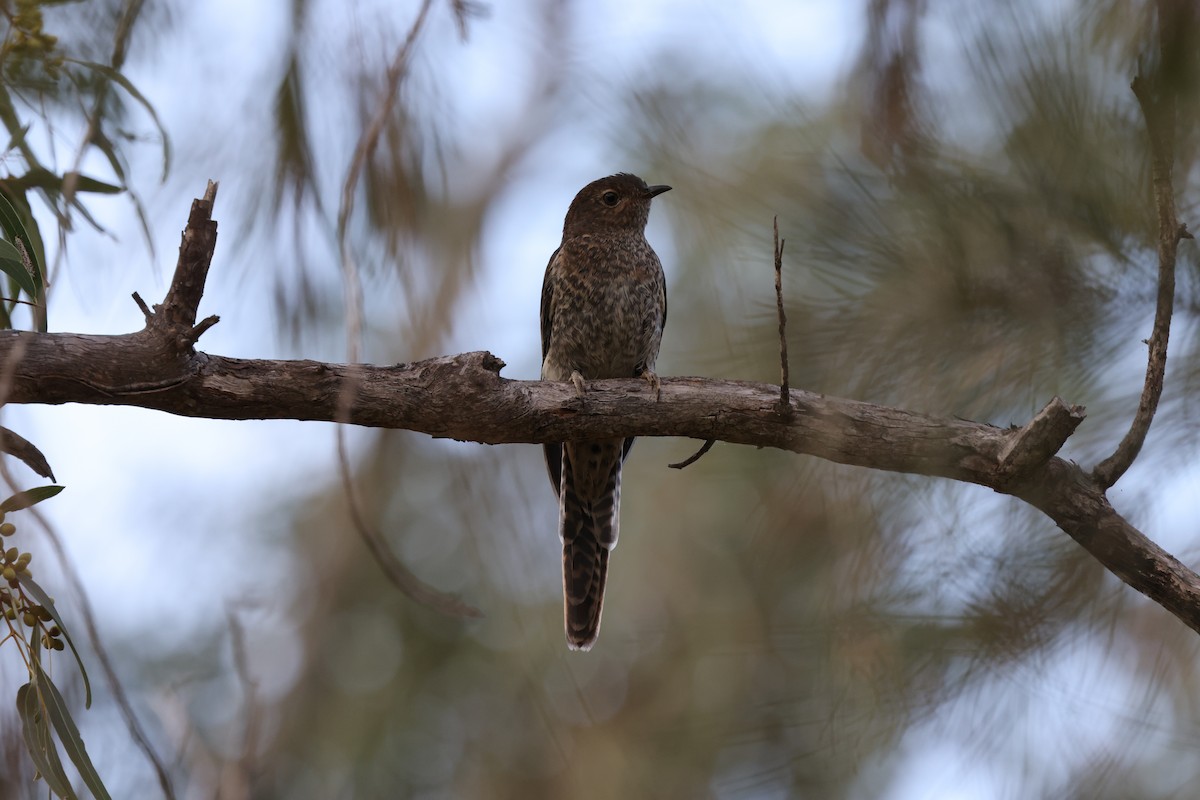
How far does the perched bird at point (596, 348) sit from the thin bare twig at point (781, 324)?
1.75 m

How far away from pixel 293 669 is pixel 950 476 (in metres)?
1.67

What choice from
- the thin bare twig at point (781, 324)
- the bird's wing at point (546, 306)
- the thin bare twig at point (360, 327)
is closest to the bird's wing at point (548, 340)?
the bird's wing at point (546, 306)

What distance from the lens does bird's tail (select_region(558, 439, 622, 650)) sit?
4.11m

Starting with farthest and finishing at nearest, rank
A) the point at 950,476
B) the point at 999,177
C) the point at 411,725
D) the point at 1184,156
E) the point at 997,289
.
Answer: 1. the point at 411,725
2. the point at 950,476
3. the point at 997,289
4. the point at 999,177
5. the point at 1184,156

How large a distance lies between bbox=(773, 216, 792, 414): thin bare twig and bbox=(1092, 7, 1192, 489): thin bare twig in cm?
62

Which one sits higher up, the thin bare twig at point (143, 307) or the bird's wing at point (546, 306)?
the bird's wing at point (546, 306)

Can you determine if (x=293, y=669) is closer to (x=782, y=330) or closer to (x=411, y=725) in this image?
(x=782, y=330)

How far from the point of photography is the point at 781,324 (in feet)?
6.86

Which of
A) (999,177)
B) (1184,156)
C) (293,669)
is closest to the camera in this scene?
(1184,156)

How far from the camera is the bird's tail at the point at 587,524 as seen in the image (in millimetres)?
4109

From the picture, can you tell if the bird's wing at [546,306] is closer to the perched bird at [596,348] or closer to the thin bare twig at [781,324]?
the perched bird at [596,348]

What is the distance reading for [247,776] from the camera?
192 centimetres

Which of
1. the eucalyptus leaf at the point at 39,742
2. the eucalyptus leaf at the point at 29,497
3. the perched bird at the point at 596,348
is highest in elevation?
the perched bird at the point at 596,348

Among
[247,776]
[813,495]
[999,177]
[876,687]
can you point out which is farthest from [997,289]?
[247,776]
